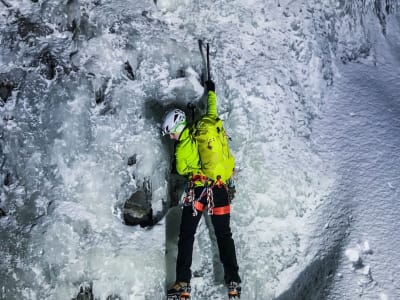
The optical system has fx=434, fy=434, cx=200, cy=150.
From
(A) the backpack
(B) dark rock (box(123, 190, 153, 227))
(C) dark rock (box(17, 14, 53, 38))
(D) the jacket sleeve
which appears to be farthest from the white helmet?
(C) dark rock (box(17, 14, 53, 38))

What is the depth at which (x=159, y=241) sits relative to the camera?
6.97 m

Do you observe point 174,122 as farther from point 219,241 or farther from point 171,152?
point 219,241

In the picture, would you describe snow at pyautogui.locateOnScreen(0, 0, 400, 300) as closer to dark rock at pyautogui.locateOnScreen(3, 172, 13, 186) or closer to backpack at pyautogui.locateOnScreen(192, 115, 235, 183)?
dark rock at pyautogui.locateOnScreen(3, 172, 13, 186)

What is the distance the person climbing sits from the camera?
6.06 meters

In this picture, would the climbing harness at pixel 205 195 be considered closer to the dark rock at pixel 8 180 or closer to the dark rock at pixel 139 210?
the dark rock at pixel 139 210

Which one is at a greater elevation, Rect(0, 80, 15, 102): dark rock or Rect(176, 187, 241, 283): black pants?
Rect(0, 80, 15, 102): dark rock

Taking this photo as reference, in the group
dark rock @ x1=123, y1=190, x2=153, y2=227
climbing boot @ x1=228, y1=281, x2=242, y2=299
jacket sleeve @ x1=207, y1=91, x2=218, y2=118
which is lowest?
climbing boot @ x1=228, y1=281, x2=242, y2=299

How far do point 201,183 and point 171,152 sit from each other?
1297mm

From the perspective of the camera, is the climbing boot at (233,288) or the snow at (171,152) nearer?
the climbing boot at (233,288)

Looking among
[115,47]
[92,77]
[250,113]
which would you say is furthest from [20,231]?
[250,113]

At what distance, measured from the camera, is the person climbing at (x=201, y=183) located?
6.06m

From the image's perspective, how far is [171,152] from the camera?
7.31m

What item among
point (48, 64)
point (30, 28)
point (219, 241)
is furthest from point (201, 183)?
point (30, 28)

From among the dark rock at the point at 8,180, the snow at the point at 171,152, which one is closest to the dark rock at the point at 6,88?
the snow at the point at 171,152
